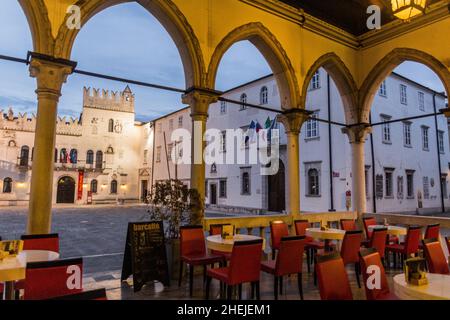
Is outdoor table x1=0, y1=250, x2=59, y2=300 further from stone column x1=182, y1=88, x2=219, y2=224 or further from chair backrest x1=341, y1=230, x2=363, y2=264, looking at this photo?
chair backrest x1=341, y1=230, x2=363, y2=264

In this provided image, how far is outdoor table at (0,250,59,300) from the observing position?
8.55ft

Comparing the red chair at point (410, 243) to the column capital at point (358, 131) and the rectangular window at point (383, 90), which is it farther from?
the rectangular window at point (383, 90)

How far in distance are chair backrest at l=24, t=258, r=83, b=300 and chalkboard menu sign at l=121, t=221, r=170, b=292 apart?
2.14 m

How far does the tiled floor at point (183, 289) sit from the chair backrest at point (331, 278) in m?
1.67

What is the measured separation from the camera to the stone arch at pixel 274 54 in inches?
253

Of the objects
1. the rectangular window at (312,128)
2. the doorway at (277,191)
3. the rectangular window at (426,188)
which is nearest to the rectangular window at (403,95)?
the rectangular window at (426,188)

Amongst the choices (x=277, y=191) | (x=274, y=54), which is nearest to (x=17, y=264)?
(x=274, y=54)

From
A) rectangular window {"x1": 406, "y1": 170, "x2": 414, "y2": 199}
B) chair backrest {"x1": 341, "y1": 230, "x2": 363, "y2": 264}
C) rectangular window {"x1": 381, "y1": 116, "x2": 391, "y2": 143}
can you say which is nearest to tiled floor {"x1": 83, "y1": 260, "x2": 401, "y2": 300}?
chair backrest {"x1": 341, "y1": 230, "x2": 363, "y2": 264}

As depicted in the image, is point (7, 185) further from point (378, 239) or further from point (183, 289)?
point (378, 239)

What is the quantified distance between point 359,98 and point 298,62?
84.9 inches

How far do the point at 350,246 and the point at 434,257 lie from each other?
116 cm

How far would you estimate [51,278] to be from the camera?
227 centimetres
